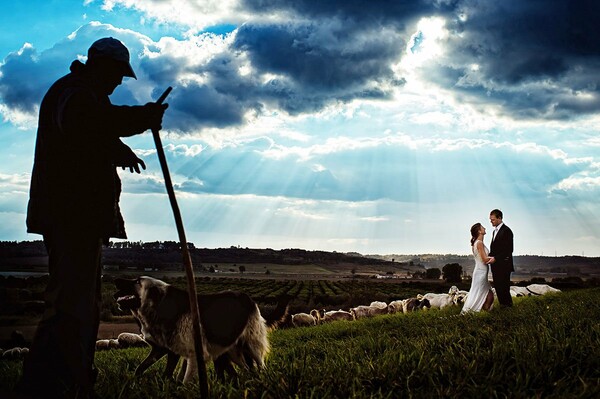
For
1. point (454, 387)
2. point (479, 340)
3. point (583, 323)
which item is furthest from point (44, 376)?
point (583, 323)

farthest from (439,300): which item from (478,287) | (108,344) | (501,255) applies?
(108,344)

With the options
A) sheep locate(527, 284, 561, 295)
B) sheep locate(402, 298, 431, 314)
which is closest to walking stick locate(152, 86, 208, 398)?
sheep locate(402, 298, 431, 314)

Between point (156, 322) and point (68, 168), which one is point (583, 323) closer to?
point (156, 322)

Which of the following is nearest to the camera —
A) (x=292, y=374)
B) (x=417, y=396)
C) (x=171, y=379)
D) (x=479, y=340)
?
(x=417, y=396)

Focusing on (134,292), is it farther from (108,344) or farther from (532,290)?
(532,290)

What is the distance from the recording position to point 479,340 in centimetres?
697

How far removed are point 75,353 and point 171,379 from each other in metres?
1.18

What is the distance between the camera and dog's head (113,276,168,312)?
600 cm

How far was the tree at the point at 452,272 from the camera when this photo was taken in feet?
190

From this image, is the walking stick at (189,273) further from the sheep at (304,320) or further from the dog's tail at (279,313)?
the sheep at (304,320)

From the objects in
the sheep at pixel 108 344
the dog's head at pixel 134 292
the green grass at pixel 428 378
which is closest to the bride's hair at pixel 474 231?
the green grass at pixel 428 378

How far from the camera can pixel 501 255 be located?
16.7 metres

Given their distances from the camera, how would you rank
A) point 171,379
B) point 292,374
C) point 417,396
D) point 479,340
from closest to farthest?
point 417,396 < point 292,374 < point 171,379 < point 479,340

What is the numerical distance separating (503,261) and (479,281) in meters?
0.91
